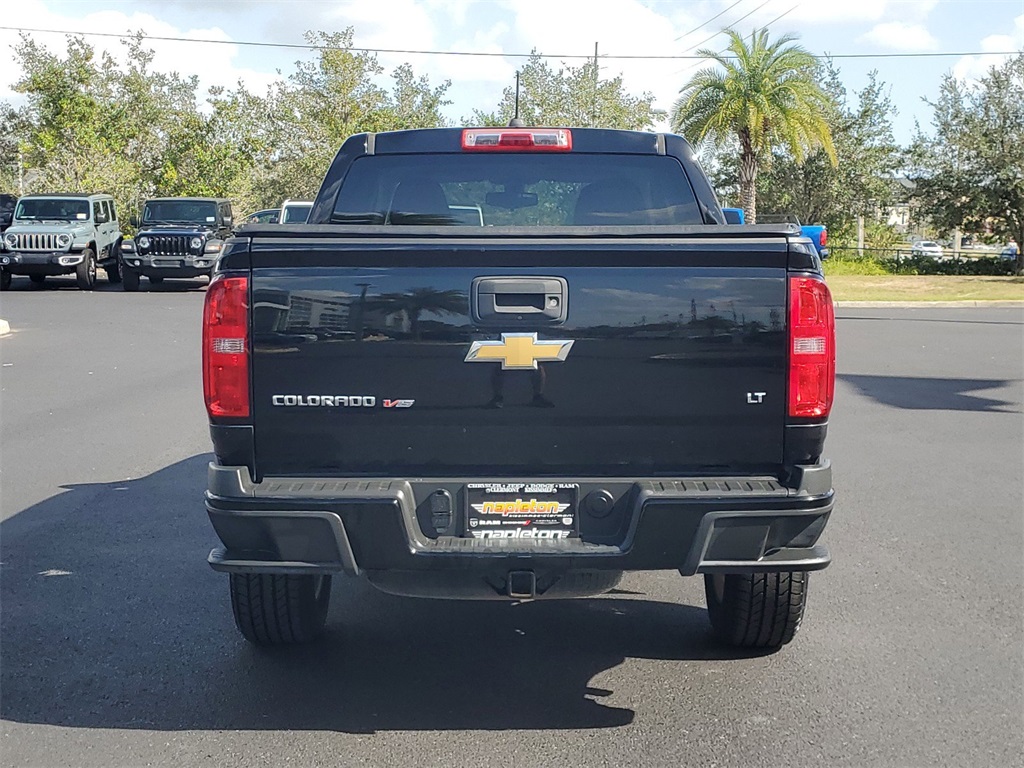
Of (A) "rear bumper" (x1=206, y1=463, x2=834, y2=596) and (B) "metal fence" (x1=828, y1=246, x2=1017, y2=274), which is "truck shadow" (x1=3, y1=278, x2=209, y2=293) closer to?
(B) "metal fence" (x1=828, y1=246, x2=1017, y2=274)

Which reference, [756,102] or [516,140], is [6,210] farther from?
[516,140]

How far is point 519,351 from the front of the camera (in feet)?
11.8

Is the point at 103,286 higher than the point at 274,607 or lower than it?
higher

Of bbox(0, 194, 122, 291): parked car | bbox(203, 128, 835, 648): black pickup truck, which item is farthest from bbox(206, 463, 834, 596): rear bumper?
bbox(0, 194, 122, 291): parked car

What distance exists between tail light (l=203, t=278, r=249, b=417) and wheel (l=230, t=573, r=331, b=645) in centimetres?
93

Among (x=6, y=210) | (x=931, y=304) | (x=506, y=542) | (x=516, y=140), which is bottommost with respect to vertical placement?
(x=506, y=542)

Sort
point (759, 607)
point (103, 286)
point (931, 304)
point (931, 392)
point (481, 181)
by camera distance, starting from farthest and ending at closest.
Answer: point (103, 286) → point (931, 304) → point (931, 392) → point (481, 181) → point (759, 607)

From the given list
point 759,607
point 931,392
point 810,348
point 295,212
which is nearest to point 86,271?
point 295,212

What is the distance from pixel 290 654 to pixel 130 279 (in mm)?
22773

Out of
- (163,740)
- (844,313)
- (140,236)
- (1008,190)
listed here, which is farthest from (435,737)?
(1008,190)

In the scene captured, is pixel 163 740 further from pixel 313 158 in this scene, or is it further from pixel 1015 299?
pixel 313 158

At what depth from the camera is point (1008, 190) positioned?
1350 inches

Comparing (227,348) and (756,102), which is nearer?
(227,348)

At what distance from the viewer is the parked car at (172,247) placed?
2484cm
